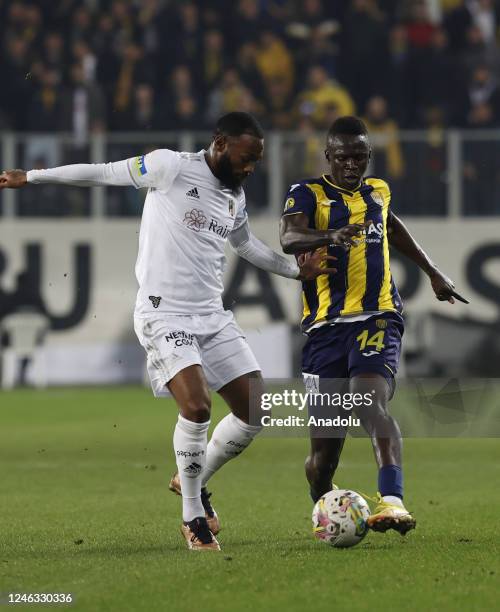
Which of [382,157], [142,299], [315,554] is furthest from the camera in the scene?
[382,157]

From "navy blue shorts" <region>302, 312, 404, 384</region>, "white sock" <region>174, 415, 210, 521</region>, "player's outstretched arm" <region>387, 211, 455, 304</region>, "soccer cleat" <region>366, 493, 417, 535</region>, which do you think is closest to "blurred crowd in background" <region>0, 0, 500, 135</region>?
"player's outstretched arm" <region>387, 211, 455, 304</region>

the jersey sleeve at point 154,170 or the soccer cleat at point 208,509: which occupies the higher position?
the jersey sleeve at point 154,170

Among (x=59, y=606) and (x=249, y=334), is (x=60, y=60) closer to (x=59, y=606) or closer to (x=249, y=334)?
(x=249, y=334)

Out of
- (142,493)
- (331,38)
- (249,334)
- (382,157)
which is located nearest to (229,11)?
(331,38)

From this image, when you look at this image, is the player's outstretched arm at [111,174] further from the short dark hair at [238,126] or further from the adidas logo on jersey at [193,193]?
the short dark hair at [238,126]

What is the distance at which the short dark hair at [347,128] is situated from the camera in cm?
698

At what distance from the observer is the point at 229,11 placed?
2012 cm

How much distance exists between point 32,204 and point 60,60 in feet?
7.06

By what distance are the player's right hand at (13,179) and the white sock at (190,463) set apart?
1.35m

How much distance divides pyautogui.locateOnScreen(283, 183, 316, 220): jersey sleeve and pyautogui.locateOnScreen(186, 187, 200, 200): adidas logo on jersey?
1.57 feet

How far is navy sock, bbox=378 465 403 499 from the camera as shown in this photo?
21.5 ft

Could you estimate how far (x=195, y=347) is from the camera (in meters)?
6.86

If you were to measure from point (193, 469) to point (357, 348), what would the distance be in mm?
991

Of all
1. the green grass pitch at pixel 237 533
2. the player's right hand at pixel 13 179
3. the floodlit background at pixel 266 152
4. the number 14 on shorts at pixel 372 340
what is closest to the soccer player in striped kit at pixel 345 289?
the number 14 on shorts at pixel 372 340
